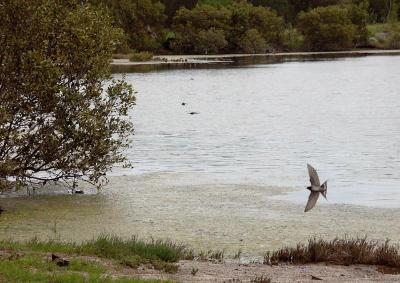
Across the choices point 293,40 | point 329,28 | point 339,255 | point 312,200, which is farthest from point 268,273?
point 293,40

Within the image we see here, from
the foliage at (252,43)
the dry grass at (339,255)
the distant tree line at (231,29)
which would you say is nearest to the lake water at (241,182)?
the dry grass at (339,255)

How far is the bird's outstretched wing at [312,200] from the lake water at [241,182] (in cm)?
17

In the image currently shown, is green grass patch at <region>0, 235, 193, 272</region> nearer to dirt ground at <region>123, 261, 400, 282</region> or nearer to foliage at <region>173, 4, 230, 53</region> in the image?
dirt ground at <region>123, 261, 400, 282</region>

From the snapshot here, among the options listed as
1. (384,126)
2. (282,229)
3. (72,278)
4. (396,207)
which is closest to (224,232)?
(282,229)

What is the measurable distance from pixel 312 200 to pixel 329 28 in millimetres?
136671

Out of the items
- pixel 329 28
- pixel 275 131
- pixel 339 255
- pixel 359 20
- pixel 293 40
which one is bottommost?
pixel 275 131

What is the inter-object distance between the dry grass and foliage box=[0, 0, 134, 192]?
769 cm

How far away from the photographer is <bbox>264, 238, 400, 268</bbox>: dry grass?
1478 cm

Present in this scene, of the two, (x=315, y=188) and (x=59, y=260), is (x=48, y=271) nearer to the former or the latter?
(x=59, y=260)

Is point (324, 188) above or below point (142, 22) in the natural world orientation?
below

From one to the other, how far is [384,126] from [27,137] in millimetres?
23642

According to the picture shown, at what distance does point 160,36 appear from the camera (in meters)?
151

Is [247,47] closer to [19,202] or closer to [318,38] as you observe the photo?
[318,38]

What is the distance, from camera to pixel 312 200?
21.7 metres
